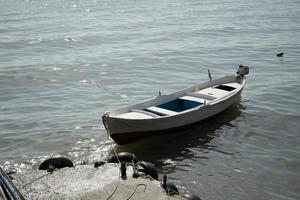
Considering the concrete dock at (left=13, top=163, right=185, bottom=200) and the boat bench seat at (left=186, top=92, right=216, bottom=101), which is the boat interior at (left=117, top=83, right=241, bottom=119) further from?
the concrete dock at (left=13, top=163, right=185, bottom=200)

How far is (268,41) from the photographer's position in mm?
36938

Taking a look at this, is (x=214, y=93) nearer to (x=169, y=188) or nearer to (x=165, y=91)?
(x=165, y=91)

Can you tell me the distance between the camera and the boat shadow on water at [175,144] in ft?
50.0

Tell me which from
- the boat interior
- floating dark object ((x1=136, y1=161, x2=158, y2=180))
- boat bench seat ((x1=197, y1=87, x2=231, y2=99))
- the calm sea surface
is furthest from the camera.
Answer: boat bench seat ((x1=197, y1=87, x2=231, y2=99))

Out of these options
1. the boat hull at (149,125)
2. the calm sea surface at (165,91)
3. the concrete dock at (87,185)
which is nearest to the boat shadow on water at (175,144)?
the calm sea surface at (165,91)

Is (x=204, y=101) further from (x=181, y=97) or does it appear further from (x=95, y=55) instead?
(x=95, y=55)

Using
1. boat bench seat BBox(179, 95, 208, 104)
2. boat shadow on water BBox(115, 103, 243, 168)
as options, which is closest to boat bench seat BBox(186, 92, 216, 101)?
boat bench seat BBox(179, 95, 208, 104)

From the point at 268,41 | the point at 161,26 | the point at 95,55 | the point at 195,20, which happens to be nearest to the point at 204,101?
the point at 95,55

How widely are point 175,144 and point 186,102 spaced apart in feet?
8.11

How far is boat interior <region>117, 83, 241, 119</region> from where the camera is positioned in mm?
15922

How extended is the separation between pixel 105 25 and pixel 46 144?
3567cm

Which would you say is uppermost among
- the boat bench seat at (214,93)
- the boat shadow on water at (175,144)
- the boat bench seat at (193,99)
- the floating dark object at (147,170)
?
the boat bench seat at (193,99)

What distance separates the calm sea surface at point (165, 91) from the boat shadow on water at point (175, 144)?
40 millimetres

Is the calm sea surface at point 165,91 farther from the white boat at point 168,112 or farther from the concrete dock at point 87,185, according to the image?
the concrete dock at point 87,185
